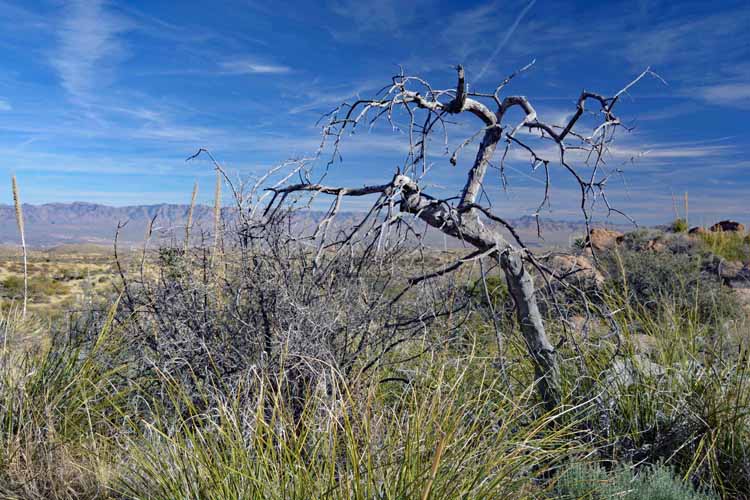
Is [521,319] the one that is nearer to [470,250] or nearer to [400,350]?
[470,250]

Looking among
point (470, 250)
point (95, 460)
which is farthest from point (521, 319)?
point (95, 460)

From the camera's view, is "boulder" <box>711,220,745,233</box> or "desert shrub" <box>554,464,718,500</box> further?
"boulder" <box>711,220,745,233</box>

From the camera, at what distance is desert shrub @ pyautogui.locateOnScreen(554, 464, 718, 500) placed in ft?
11.0

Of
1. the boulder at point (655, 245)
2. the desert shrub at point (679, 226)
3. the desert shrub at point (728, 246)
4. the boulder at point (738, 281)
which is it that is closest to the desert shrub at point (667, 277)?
the boulder at point (738, 281)

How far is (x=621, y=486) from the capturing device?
3.46 meters

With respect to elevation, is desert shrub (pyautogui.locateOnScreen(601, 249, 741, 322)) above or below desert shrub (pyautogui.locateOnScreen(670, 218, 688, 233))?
below

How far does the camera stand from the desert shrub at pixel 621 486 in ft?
11.0

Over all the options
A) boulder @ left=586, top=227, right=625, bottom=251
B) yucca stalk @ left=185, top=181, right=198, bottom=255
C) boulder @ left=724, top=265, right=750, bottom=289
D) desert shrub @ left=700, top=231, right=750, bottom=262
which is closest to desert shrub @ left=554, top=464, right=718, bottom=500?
yucca stalk @ left=185, top=181, right=198, bottom=255

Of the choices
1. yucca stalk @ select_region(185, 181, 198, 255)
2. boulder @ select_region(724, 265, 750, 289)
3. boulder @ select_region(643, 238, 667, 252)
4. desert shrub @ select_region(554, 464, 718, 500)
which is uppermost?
yucca stalk @ select_region(185, 181, 198, 255)

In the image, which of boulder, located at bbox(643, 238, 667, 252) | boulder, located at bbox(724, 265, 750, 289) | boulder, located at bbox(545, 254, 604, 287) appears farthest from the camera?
boulder, located at bbox(643, 238, 667, 252)

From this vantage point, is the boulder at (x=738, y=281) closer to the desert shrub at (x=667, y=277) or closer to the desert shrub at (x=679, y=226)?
the desert shrub at (x=667, y=277)

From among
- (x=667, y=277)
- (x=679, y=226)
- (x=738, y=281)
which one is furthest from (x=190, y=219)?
(x=679, y=226)

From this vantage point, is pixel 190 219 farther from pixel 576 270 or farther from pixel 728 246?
pixel 728 246

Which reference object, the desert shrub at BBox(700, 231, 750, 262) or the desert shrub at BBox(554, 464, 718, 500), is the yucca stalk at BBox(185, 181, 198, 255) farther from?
the desert shrub at BBox(700, 231, 750, 262)
